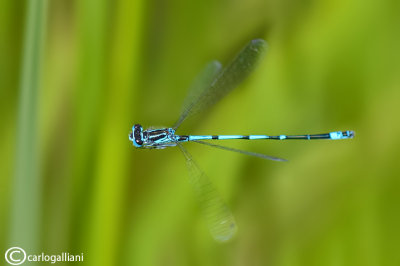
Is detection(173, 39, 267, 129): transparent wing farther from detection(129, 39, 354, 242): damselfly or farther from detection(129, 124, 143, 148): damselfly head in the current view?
detection(129, 124, 143, 148): damselfly head

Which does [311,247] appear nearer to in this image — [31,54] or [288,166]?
[288,166]

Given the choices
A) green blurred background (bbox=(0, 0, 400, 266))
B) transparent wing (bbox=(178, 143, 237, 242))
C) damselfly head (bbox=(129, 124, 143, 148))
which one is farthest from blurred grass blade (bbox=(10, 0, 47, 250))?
transparent wing (bbox=(178, 143, 237, 242))

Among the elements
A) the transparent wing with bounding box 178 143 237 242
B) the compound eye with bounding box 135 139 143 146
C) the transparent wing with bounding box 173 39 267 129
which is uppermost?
the transparent wing with bounding box 173 39 267 129

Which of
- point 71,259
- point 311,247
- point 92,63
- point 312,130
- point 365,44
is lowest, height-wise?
point 311,247

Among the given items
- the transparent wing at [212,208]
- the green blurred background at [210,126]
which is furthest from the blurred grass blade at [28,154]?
the transparent wing at [212,208]

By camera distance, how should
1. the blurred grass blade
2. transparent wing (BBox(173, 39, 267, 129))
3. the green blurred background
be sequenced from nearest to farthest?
1. the blurred grass blade
2. the green blurred background
3. transparent wing (BBox(173, 39, 267, 129))

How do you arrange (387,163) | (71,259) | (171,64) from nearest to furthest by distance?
(71,259), (387,163), (171,64)

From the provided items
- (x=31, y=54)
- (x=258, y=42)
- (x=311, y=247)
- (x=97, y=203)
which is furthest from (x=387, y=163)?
(x=31, y=54)

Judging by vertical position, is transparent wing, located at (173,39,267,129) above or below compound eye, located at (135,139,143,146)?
above
